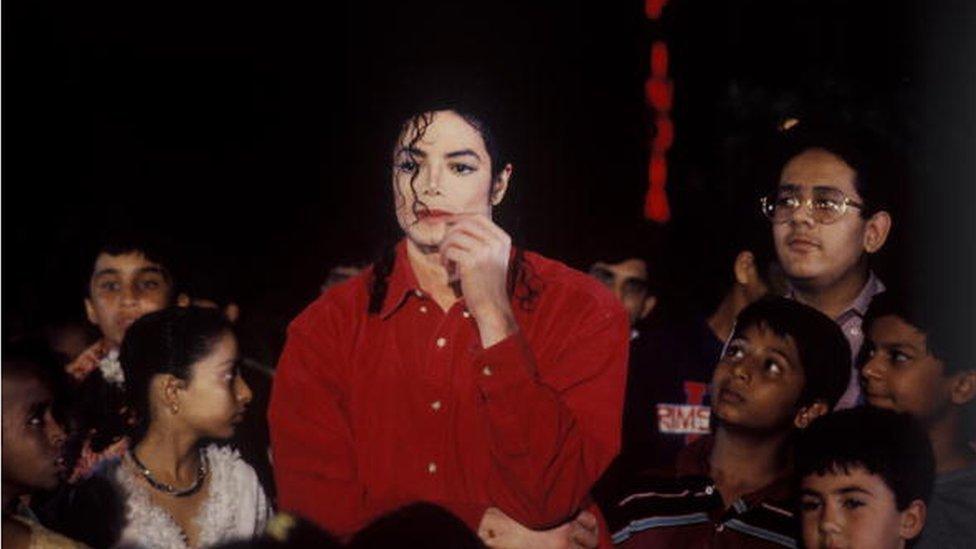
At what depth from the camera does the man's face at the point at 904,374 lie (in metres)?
2.54

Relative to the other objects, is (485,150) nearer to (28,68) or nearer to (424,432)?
(424,432)

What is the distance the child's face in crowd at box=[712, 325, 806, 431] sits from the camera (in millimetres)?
2492

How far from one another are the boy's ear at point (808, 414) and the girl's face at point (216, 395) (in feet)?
3.33

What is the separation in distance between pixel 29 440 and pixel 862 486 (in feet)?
4.91

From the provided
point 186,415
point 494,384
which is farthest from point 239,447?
point 494,384

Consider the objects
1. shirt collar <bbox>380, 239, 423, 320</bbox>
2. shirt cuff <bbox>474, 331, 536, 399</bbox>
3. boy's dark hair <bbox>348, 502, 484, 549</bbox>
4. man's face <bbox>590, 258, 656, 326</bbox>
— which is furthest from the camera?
man's face <bbox>590, 258, 656, 326</bbox>

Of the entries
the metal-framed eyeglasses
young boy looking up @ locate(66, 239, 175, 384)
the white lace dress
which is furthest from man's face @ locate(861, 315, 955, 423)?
young boy looking up @ locate(66, 239, 175, 384)

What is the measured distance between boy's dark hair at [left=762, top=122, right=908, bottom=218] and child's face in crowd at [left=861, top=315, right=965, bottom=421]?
9.5 inches

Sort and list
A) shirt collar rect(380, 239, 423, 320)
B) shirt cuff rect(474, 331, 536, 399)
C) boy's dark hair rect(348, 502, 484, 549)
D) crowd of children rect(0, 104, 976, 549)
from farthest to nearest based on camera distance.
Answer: shirt collar rect(380, 239, 423, 320) < crowd of children rect(0, 104, 976, 549) < shirt cuff rect(474, 331, 536, 399) < boy's dark hair rect(348, 502, 484, 549)

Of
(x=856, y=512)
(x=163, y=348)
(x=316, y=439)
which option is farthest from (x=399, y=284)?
(x=856, y=512)

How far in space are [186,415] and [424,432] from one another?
44 centimetres

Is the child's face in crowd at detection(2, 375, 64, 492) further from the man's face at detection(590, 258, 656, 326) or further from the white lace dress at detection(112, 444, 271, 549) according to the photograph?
the man's face at detection(590, 258, 656, 326)

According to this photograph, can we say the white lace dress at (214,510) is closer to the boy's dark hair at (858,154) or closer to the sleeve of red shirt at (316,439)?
the sleeve of red shirt at (316,439)

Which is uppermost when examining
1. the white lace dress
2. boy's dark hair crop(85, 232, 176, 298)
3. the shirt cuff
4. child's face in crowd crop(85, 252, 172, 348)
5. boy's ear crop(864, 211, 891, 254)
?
boy's ear crop(864, 211, 891, 254)
